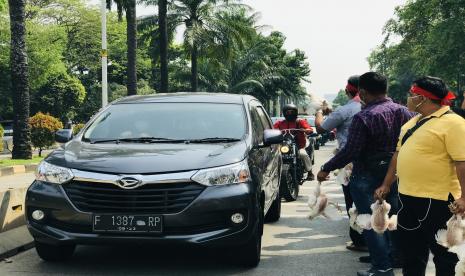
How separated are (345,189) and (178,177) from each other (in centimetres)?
216

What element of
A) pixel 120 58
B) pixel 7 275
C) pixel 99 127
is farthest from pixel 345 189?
pixel 120 58

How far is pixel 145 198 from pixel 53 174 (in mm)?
854

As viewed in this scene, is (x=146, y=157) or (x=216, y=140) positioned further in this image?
(x=216, y=140)

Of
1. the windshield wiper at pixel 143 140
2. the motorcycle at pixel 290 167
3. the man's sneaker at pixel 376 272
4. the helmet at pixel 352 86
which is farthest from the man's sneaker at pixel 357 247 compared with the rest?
the motorcycle at pixel 290 167

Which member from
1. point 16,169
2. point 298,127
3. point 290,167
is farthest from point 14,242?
point 16,169

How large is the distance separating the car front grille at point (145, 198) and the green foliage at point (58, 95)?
4288 cm

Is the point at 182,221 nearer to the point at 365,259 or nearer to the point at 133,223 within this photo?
the point at 133,223

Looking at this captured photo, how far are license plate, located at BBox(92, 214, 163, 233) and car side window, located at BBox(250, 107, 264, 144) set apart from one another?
5.08 feet

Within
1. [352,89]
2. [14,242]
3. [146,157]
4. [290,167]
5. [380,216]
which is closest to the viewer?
[380,216]

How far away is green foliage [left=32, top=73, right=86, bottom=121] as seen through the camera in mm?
46219

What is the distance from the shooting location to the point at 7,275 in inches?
215

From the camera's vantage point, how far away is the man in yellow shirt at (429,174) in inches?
160

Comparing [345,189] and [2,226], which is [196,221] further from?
[2,226]

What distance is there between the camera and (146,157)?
5.31 metres
